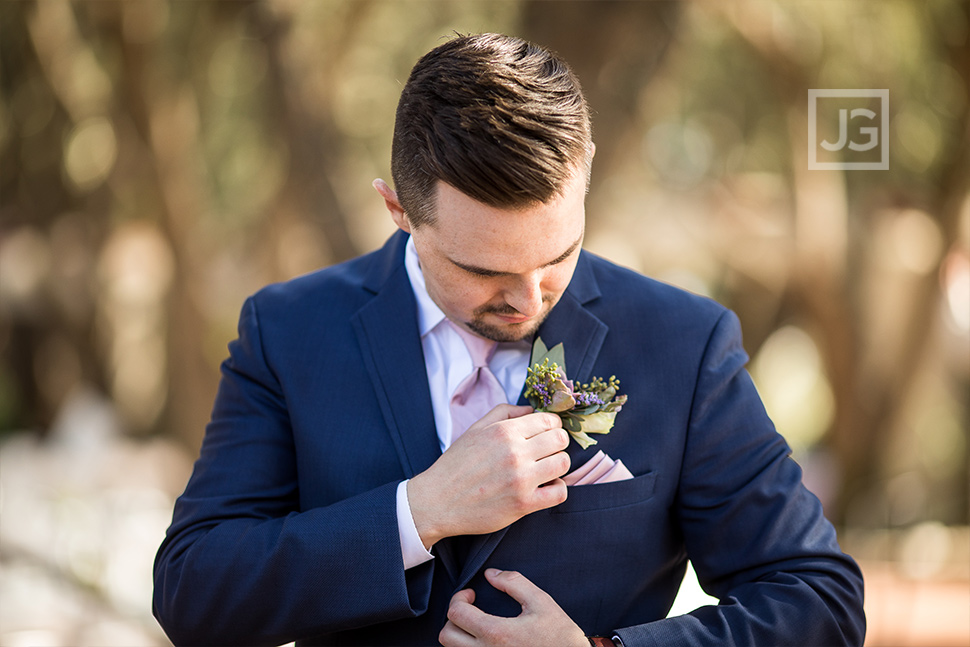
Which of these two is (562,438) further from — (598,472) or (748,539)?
(748,539)

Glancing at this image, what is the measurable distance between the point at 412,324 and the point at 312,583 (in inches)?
23.7

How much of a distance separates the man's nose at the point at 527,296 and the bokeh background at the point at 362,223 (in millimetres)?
2734

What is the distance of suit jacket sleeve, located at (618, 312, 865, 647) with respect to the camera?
176cm

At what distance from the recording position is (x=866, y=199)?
22.1 ft

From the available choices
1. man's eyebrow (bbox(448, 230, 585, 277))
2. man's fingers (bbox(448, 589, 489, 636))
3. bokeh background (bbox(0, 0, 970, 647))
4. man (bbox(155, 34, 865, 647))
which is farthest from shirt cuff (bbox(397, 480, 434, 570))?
bokeh background (bbox(0, 0, 970, 647))

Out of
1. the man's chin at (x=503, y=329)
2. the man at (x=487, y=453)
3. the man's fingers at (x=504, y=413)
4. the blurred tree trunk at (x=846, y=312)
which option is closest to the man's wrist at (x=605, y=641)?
the man at (x=487, y=453)

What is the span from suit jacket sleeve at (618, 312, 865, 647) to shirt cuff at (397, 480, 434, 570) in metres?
0.44

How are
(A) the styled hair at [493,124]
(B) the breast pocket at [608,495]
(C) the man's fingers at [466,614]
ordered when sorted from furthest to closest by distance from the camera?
1. (B) the breast pocket at [608,495]
2. (C) the man's fingers at [466,614]
3. (A) the styled hair at [493,124]

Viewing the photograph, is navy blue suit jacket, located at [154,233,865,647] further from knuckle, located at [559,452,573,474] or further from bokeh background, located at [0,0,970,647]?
bokeh background, located at [0,0,970,647]

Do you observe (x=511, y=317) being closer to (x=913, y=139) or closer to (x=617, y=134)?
(x=617, y=134)

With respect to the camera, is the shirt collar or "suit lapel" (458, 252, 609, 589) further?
the shirt collar

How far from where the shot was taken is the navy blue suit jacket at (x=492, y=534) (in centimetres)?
176

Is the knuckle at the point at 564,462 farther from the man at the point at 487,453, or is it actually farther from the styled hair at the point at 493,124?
the styled hair at the point at 493,124

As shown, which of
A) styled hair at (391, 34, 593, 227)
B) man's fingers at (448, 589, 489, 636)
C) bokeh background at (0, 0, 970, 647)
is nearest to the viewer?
styled hair at (391, 34, 593, 227)
